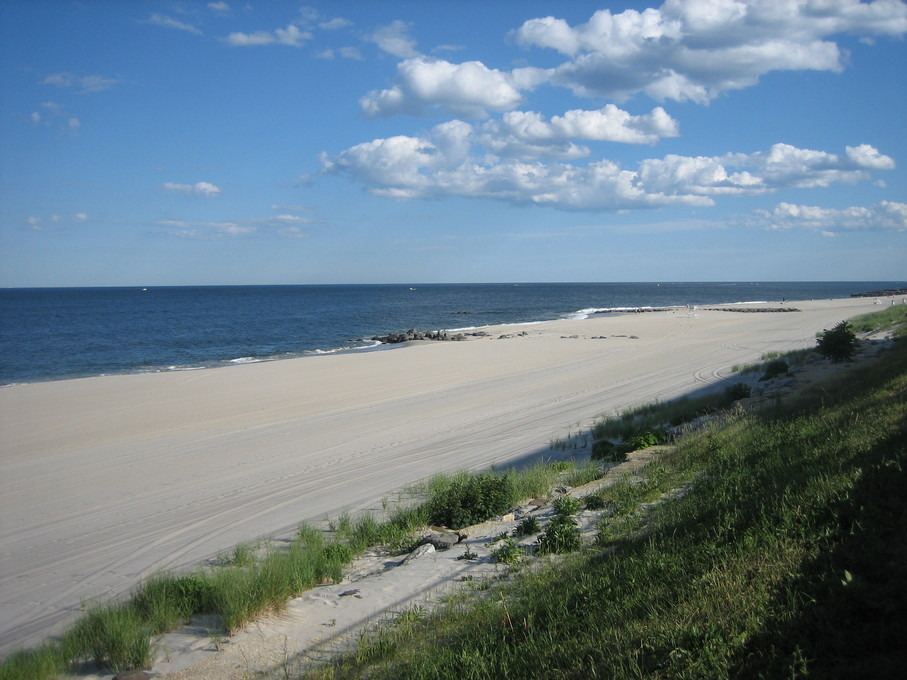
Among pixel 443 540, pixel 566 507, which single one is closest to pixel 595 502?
pixel 566 507

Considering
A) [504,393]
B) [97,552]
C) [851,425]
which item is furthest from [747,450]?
[504,393]

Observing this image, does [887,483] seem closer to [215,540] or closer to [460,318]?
[215,540]

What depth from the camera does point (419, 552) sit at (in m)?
7.66

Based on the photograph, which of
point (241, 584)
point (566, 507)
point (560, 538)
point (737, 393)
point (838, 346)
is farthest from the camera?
point (838, 346)

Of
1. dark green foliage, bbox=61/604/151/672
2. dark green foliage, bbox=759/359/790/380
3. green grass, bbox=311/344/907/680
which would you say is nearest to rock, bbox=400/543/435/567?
green grass, bbox=311/344/907/680

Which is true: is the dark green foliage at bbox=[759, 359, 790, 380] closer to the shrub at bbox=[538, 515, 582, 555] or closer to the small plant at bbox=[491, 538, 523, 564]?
the shrub at bbox=[538, 515, 582, 555]

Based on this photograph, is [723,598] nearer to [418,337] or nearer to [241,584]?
[241,584]

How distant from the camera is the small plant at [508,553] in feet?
21.9

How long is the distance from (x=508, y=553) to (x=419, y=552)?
1.35m

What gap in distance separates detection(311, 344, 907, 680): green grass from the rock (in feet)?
5.94

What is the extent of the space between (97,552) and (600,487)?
7.19m

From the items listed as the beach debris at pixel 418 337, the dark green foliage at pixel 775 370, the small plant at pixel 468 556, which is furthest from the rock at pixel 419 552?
the beach debris at pixel 418 337

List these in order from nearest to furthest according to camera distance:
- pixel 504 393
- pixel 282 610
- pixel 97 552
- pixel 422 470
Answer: pixel 282 610 < pixel 97 552 < pixel 422 470 < pixel 504 393

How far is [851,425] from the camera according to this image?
310 inches
